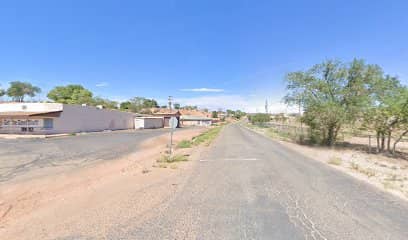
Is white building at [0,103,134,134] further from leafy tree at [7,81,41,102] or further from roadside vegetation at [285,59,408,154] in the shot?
leafy tree at [7,81,41,102]

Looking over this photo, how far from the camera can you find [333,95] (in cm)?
1611

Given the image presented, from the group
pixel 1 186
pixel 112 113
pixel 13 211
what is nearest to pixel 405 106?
pixel 13 211

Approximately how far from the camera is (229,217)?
4.25 metres

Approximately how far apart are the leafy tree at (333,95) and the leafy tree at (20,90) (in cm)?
9373

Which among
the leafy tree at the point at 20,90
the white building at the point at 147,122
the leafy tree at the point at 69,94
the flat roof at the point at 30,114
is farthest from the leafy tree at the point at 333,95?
the leafy tree at the point at 20,90

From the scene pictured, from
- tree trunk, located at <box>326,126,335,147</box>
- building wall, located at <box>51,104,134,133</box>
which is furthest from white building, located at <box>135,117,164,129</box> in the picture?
tree trunk, located at <box>326,126,335,147</box>

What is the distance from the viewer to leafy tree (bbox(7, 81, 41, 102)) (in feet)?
250

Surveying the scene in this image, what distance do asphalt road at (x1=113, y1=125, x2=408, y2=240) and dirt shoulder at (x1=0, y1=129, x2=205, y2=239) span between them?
0.53 metres

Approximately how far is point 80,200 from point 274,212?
4.75 m

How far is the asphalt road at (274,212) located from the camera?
3.65m

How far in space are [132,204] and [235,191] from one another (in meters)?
2.75

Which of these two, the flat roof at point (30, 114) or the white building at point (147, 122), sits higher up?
the flat roof at point (30, 114)

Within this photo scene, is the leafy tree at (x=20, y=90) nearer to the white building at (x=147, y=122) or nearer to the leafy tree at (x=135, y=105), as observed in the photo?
the leafy tree at (x=135, y=105)

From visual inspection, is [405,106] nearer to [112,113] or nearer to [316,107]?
[316,107]
